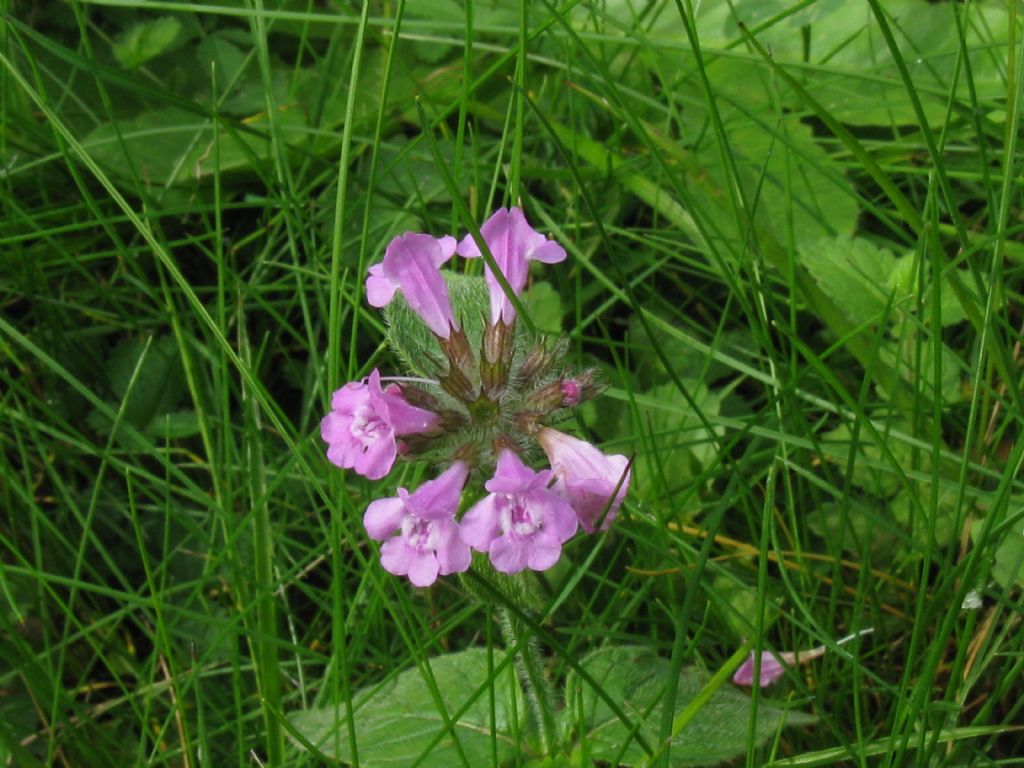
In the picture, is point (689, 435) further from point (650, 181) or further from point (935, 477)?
point (935, 477)

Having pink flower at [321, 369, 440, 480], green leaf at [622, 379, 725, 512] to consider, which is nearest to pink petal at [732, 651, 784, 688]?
green leaf at [622, 379, 725, 512]

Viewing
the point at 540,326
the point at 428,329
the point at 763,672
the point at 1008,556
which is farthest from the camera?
the point at 540,326

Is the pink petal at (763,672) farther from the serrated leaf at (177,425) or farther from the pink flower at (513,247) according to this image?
the serrated leaf at (177,425)

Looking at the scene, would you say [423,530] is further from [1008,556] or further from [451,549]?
[1008,556]

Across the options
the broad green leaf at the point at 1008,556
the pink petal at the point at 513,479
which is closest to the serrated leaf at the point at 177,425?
the pink petal at the point at 513,479

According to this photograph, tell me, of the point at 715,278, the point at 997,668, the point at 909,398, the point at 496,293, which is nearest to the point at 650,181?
the point at 715,278

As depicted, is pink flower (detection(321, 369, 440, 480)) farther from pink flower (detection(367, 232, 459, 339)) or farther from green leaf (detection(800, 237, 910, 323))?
green leaf (detection(800, 237, 910, 323))

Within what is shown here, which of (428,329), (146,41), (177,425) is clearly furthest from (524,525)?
(146,41)

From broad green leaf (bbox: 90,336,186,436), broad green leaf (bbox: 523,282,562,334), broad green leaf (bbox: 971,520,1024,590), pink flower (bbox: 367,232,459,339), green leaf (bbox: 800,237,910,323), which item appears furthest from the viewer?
broad green leaf (bbox: 90,336,186,436)
